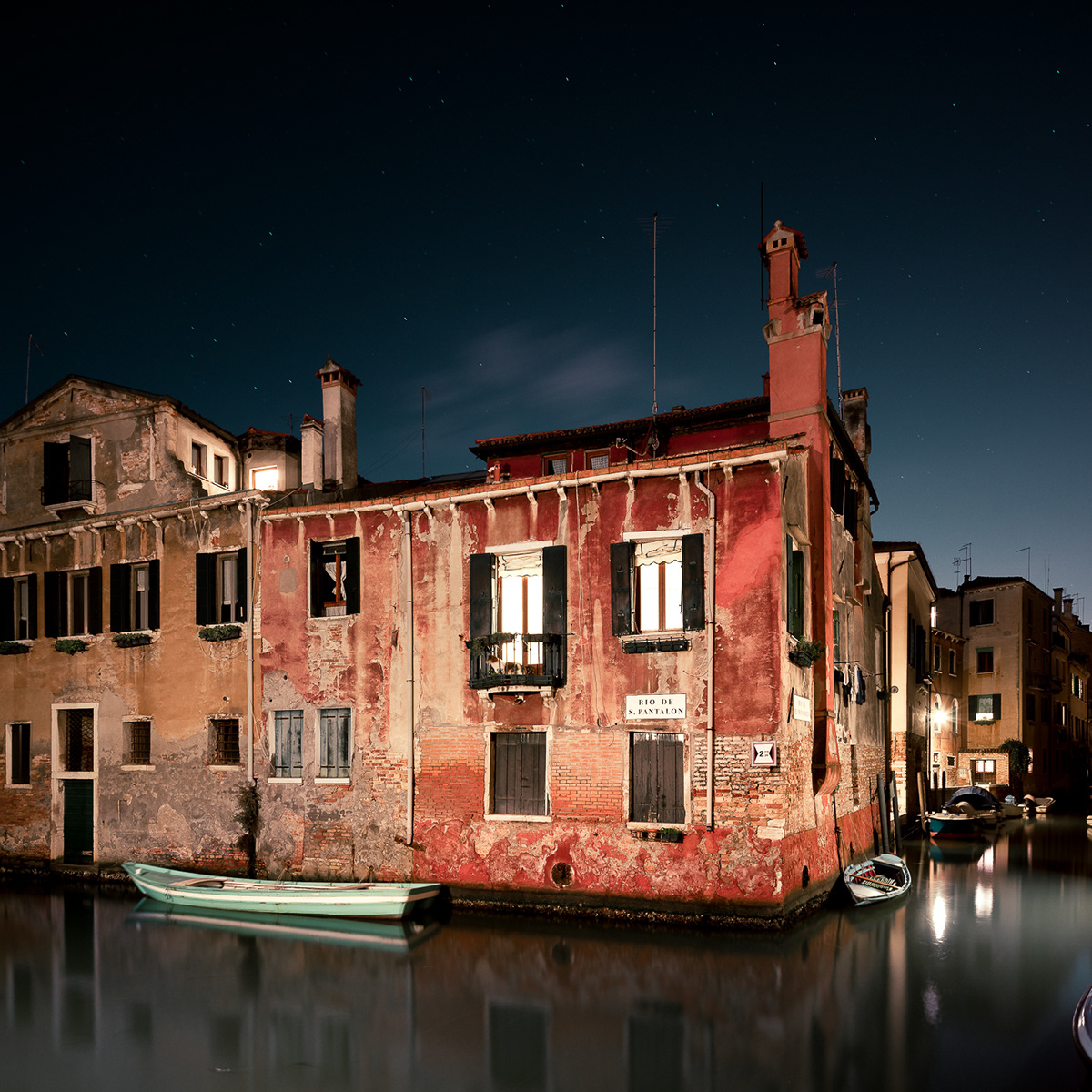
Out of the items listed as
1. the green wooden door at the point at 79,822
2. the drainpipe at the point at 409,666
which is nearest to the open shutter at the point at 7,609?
the green wooden door at the point at 79,822

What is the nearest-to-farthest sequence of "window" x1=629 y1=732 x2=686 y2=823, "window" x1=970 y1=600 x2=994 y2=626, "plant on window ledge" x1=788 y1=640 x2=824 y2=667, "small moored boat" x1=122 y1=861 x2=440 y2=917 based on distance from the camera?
"window" x1=629 y1=732 x2=686 y2=823 < "small moored boat" x1=122 y1=861 x2=440 y2=917 < "plant on window ledge" x1=788 y1=640 x2=824 y2=667 < "window" x1=970 y1=600 x2=994 y2=626

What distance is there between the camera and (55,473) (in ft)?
67.1

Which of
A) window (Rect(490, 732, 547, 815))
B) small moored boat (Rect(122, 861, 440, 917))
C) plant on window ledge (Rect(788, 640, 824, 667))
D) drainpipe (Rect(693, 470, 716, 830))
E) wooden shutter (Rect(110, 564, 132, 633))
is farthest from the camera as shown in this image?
wooden shutter (Rect(110, 564, 132, 633))

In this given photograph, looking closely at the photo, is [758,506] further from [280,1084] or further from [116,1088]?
[116,1088]

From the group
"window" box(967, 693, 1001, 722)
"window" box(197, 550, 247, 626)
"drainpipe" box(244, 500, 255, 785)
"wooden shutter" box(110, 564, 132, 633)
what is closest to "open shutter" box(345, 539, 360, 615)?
"drainpipe" box(244, 500, 255, 785)

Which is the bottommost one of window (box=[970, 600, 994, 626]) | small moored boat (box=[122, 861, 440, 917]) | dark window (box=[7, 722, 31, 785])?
small moored boat (box=[122, 861, 440, 917])

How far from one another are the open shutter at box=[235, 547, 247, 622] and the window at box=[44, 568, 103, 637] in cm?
378

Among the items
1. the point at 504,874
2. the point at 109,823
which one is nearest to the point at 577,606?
the point at 504,874

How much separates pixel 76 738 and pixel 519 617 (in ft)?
35.6

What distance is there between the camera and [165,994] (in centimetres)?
1109

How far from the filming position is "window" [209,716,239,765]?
1759 centimetres

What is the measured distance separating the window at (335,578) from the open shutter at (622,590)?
500 cm

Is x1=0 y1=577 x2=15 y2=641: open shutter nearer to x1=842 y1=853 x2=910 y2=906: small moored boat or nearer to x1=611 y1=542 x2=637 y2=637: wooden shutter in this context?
x1=611 y1=542 x2=637 y2=637: wooden shutter

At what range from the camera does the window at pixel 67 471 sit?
66.0 feet
